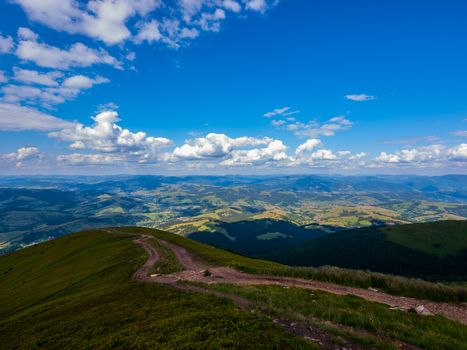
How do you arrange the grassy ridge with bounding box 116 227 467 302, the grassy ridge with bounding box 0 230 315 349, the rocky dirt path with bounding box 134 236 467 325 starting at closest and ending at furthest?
the grassy ridge with bounding box 0 230 315 349, the rocky dirt path with bounding box 134 236 467 325, the grassy ridge with bounding box 116 227 467 302

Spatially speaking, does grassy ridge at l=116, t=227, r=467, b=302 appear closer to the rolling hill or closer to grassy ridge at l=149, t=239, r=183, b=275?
the rolling hill

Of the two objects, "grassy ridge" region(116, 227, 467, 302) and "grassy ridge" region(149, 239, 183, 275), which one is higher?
"grassy ridge" region(116, 227, 467, 302)

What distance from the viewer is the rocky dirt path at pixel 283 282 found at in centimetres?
2441

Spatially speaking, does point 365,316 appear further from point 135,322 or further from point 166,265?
point 166,265

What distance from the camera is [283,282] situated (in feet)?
116

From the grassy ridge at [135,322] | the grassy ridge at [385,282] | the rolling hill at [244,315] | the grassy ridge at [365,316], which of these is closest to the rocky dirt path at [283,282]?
the rolling hill at [244,315]

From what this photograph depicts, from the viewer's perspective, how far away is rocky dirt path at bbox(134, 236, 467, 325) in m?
24.4

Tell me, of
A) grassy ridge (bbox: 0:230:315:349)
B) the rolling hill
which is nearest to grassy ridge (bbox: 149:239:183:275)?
the rolling hill

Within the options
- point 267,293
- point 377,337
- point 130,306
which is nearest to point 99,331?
point 130,306

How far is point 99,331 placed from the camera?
71.8ft

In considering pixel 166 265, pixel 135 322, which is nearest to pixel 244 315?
pixel 135 322

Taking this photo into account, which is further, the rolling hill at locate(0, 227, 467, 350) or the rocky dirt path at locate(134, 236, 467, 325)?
the rocky dirt path at locate(134, 236, 467, 325)

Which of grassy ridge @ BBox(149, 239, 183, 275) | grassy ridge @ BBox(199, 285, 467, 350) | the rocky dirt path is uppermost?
grassy ridge @ BBox(199, 285, 467, 350)

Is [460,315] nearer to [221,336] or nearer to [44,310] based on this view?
[221,336]
